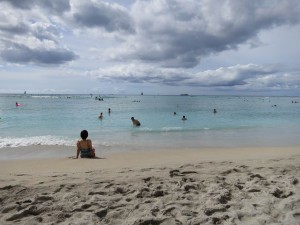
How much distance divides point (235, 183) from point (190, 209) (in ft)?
5.94

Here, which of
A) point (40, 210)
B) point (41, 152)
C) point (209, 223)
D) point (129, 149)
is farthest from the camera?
point (129, 149)

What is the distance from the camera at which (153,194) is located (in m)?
5.19

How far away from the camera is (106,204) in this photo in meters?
4.68

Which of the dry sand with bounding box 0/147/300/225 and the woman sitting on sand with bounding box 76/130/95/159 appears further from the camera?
the woman sitting on sand with bounding box 76/130/95/159

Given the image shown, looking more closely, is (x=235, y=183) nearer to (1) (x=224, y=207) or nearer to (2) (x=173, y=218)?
(1) (x=224, y=207)

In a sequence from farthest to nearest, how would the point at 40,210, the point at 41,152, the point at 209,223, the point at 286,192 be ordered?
1. the point at 41,152
2. the point at 286,192
3. the point at 40,210
4. the point at 209,223

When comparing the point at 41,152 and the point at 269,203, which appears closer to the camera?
the point at 269,203

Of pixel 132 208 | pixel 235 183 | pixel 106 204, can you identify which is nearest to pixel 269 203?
pixel 235 183

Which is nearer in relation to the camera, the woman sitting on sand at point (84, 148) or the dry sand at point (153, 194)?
the dry sand at point (153, 194)

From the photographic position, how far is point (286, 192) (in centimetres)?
512

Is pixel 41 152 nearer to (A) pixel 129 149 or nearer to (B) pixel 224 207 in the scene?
(A) pixel 129 149

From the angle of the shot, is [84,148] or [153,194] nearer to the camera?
[153,194]

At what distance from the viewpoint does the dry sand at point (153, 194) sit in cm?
415

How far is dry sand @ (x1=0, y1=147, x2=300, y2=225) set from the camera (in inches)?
163
